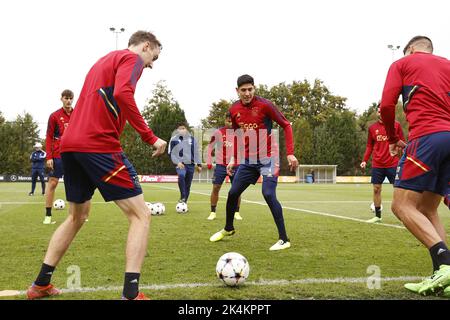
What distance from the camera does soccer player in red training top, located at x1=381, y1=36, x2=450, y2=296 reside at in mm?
4367

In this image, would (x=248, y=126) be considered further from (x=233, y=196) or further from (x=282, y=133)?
(x=282, y=133)

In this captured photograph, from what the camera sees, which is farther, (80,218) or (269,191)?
(269,191)

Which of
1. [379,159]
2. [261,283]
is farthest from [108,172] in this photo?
[379,159]

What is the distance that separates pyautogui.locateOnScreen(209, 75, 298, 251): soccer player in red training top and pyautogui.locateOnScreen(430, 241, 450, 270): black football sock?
2.84 metres

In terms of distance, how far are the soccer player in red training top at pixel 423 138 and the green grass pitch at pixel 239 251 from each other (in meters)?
0.61

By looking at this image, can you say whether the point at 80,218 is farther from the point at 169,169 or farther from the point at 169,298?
the point at 169,169

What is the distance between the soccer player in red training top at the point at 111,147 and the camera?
3.90 m

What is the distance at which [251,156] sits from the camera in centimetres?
738

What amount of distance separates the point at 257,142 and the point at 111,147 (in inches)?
144

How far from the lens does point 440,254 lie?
4.26 meters

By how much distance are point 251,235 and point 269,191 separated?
149cm

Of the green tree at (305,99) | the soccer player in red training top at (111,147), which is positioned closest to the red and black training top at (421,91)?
the soccer player in red training top at (111,147)
